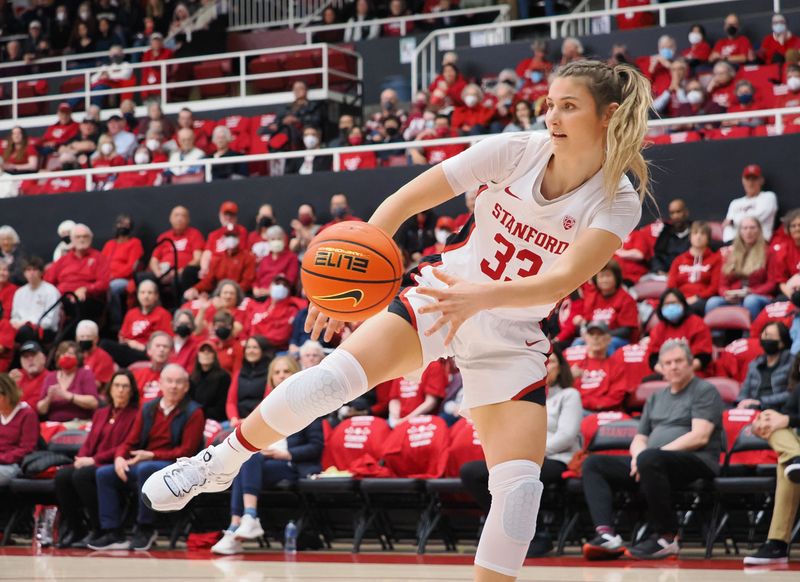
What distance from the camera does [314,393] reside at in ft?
12.8

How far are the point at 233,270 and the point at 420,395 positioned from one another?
4.00m

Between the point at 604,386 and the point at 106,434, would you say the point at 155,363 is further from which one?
the point at 604,386

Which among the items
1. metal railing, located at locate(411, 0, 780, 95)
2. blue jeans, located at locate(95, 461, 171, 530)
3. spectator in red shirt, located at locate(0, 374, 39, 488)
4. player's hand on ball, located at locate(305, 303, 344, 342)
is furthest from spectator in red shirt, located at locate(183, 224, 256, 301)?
player's hand on ball, located at locate(305, 303, 344, 342)

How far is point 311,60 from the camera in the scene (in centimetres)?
1819

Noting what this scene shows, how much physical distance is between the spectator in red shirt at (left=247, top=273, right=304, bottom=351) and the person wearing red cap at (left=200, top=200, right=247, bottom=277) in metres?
1.44

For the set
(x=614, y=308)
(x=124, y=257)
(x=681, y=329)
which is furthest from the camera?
(x=124, y=257)

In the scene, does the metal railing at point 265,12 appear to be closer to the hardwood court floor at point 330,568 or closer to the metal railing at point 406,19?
the metal railing at point 406,19

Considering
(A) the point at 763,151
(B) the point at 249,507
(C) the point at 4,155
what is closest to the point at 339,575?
(B) the point at 249,507

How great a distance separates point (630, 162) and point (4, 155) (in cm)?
1471

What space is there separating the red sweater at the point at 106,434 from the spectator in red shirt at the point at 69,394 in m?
1.10

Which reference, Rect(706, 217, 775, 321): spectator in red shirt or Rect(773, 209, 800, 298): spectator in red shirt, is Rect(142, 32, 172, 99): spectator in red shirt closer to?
Rect(706, 217, 775, 321): spectator in red shirt

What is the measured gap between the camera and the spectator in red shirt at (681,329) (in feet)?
30.7

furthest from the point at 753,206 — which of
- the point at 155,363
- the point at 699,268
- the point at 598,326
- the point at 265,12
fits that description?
the point at 265,12

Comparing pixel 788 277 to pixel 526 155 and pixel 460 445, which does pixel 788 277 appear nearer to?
pixel 460 445
